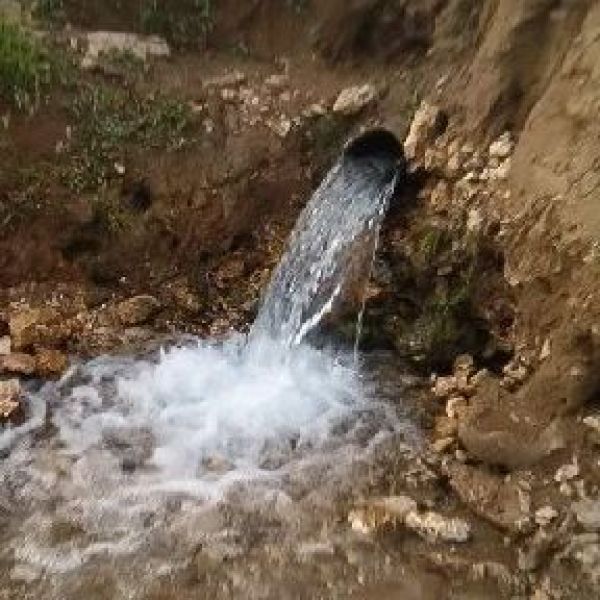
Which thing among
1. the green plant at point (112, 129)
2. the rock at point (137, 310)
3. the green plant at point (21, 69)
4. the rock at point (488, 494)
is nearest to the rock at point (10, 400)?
the rock at point (137, 310)

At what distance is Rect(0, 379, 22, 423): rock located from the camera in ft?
14.3

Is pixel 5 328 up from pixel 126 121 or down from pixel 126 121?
down

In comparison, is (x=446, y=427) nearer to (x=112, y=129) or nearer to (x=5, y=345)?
(x=5, y=345)

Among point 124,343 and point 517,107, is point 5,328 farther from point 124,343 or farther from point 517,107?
point 517,107

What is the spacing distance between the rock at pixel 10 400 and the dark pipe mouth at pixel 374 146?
2.43 m

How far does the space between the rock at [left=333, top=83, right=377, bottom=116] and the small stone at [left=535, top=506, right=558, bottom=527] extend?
297 cm

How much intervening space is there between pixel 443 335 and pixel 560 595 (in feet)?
5.41

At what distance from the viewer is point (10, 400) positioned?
4.40 m

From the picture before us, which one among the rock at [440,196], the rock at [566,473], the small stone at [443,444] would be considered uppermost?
the rock at [440,196]

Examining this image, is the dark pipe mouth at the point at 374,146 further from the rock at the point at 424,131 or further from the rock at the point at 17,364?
the rock at the point at 17,364

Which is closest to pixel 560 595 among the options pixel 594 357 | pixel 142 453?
pixel 594 357

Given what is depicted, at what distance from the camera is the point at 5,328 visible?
4.93m

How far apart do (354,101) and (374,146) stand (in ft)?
1.20

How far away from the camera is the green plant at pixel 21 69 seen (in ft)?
17.0
